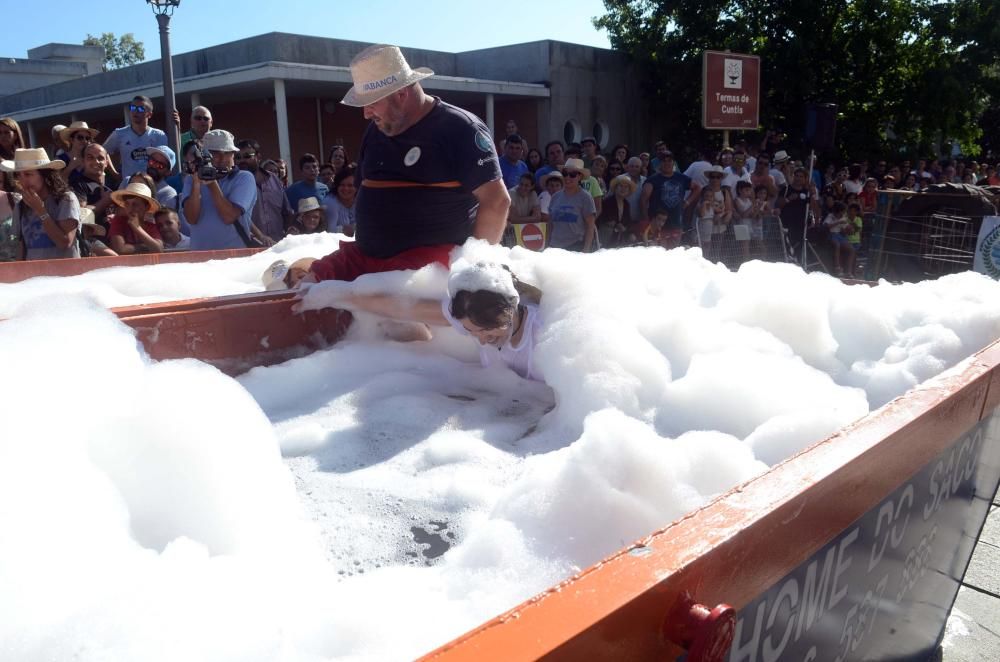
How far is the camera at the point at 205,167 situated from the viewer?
172 inches

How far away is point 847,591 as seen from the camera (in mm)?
1347

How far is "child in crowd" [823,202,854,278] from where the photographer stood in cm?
924

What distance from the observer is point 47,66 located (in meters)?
31.0

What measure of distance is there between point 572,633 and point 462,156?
2360mm

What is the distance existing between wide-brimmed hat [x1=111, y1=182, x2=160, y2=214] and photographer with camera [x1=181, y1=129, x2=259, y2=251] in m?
0.21

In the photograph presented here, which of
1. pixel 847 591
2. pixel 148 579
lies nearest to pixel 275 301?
pixel 148 579

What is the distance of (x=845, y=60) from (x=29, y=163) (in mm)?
16534

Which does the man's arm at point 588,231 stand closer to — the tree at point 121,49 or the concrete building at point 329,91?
the concrete building at point 329,91

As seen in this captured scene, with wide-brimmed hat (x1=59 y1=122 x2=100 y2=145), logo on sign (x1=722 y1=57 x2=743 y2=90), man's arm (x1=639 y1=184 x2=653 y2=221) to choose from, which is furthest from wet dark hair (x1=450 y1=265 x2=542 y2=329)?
logo on sign (x1=722 y1=57 x2=743 y2=90)

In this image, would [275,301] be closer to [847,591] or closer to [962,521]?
[847,591]

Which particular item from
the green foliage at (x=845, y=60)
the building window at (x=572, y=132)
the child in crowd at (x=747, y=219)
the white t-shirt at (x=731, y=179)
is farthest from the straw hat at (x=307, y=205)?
the green foliage at (x=845, y=60)

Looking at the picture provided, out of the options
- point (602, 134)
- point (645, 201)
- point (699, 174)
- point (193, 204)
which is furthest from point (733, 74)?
point (193, 204)

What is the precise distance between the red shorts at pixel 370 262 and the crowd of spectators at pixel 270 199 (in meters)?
1.87

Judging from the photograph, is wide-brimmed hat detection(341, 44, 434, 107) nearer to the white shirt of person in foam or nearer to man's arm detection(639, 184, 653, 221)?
the white shirt of person in foam
